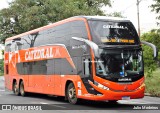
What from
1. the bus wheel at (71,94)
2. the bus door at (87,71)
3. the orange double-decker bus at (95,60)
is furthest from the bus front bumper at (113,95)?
the bus wheel at (71,94)

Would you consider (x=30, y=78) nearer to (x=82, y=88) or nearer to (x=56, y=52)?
(x=56, y=52)

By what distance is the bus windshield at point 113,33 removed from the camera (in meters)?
15.7

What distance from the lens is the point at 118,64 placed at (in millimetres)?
15531

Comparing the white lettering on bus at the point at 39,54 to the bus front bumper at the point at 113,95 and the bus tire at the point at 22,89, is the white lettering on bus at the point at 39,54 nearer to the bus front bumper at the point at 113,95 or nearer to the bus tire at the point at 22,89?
the bus tire at the point at 22,89

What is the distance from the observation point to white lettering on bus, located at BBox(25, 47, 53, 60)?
19500 millimetres

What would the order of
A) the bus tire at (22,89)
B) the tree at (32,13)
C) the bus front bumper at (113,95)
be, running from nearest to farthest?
the bus front bumper at (113,95) → the bus tire at (22,89) → the tree at (32,13)

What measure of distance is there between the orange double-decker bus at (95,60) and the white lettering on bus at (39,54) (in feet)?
0.34

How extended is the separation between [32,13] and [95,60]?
29035 millimetres

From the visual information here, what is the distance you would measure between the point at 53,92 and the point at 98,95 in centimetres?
439

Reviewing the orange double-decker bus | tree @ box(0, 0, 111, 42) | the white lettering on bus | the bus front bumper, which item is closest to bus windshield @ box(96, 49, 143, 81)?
the orange double-decker bus

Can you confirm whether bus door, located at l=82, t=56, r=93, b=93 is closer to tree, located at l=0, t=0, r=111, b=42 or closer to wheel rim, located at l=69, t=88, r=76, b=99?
wheel rim, located at l=69, t=88, r=76, b=99

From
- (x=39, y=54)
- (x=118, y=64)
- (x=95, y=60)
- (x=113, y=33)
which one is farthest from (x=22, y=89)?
(x=118, y=64)

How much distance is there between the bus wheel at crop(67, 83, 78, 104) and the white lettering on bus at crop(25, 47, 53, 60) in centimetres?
257

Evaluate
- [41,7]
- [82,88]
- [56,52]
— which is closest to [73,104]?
[82,88]
